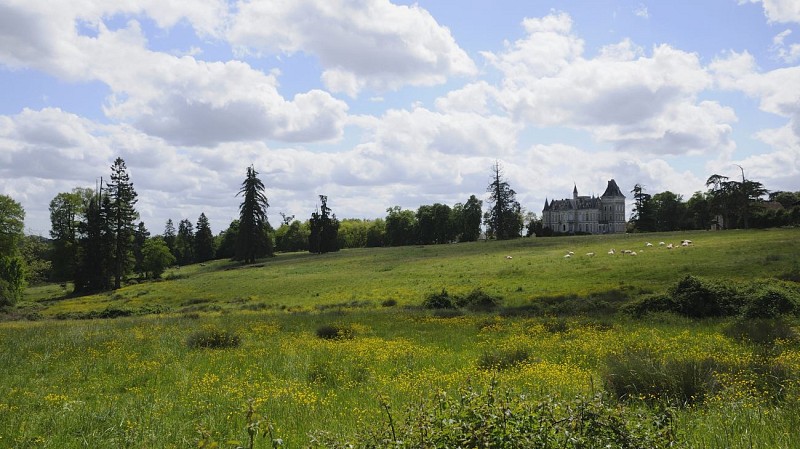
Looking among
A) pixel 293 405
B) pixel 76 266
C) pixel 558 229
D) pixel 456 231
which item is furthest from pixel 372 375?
pixel 558 229

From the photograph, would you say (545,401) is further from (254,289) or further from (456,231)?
(456,231)

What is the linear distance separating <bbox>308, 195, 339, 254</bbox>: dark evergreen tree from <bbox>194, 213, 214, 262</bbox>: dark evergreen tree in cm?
3784

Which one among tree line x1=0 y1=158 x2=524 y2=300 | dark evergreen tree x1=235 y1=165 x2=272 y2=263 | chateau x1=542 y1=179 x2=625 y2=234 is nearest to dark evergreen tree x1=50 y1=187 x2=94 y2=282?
tree line x1=0 y1=158 x2=524 y2=300

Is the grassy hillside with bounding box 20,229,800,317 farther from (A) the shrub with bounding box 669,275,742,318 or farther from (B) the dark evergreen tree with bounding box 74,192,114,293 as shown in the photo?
(A) the shrub with bounding box 669,275,742,318

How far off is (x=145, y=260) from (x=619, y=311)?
84.6 m

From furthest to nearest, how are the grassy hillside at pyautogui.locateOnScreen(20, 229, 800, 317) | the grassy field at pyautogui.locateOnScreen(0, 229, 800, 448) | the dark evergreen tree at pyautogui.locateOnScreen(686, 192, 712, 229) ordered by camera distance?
the dark evergreen tree at pyautogui.locateOnScreen(686, 192, 712, 229)
the grassy hillside at pyautogui.locateOnScreen(20, 229, 800, 317)
the grassy field at pyautogui.locateOnScreen(0, 229, 800, 448)

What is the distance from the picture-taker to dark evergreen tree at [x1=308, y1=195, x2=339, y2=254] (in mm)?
106188

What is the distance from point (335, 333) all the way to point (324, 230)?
288 feet

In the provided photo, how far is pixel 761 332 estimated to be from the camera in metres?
14.3

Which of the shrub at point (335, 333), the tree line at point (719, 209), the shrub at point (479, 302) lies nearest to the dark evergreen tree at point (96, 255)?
the shrub at point (479, 302)

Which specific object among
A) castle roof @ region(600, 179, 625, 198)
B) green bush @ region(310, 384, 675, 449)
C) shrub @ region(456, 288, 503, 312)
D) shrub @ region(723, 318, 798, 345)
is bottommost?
shrub @ region(456, 288, 503, 312)

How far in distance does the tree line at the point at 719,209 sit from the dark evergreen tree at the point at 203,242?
108m

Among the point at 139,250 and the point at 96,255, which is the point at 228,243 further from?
the point at 96,255

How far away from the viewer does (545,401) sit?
17.5 feet
